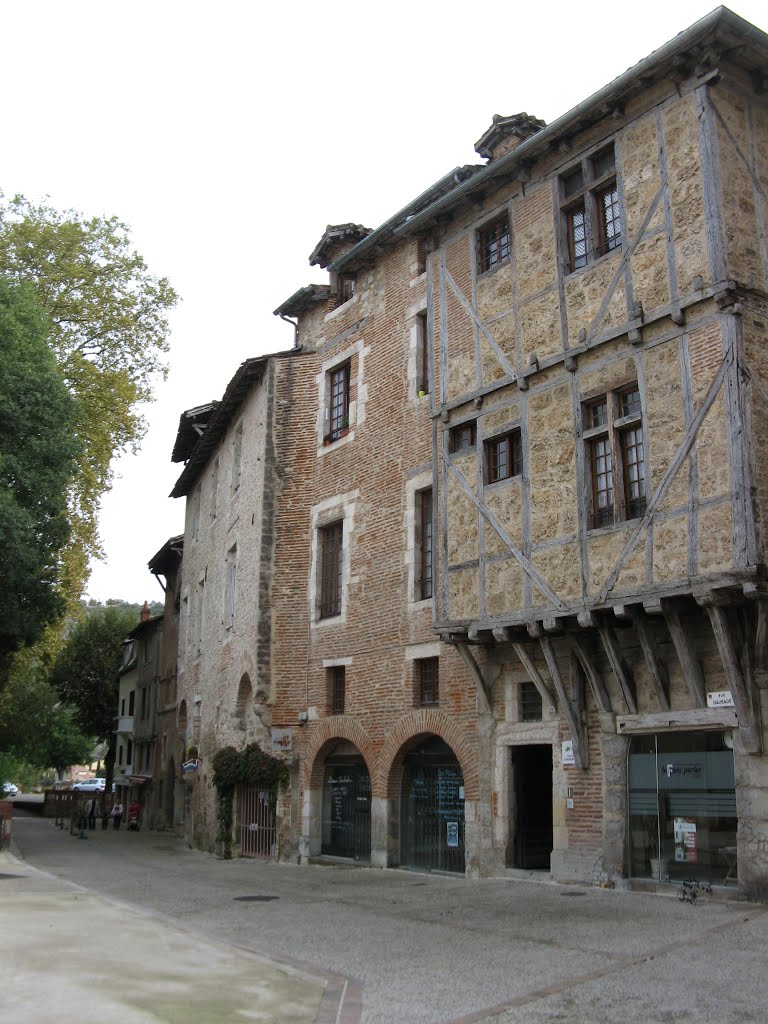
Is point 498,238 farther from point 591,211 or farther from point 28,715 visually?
point 28,715

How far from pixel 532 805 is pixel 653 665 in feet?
12.2

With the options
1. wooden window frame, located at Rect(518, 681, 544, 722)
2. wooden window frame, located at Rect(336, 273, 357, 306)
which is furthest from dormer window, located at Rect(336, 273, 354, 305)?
wooden window frame, located at Rect(518, 681, 544, 722)

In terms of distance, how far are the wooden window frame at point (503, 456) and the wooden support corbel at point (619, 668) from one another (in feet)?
9.15

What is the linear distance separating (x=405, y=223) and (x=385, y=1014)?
12.7 meters

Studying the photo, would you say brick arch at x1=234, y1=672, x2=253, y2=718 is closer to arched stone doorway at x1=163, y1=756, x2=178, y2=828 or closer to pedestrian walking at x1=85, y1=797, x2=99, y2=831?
arched stone doorway at x1=163, y1=756, x2=178, y2=828

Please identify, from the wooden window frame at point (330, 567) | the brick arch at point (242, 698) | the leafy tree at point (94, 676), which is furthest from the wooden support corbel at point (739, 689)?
the leafy tree at point (94, 676)

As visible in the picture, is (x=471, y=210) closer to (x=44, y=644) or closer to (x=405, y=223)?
(x=405, y=223)

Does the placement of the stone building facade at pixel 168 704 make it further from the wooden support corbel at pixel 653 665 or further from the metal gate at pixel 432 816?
the wooden support corbel at pixel 653 665

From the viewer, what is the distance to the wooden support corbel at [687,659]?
11258 mm

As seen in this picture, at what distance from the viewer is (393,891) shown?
43.9ft

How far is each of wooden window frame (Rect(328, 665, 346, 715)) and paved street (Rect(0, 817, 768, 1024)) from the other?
4098mm

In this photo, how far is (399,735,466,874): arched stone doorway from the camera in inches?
607

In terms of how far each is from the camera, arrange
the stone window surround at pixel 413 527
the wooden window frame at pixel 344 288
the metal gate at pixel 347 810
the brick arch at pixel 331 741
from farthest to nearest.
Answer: the wooden window frame at pixel 344 288, the metal gate at pixel 347 810, the brick arch at pixel 331 741, the stone window surround at pixel 413 527

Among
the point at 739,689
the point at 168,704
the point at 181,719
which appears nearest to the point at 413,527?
the point at 739,689
